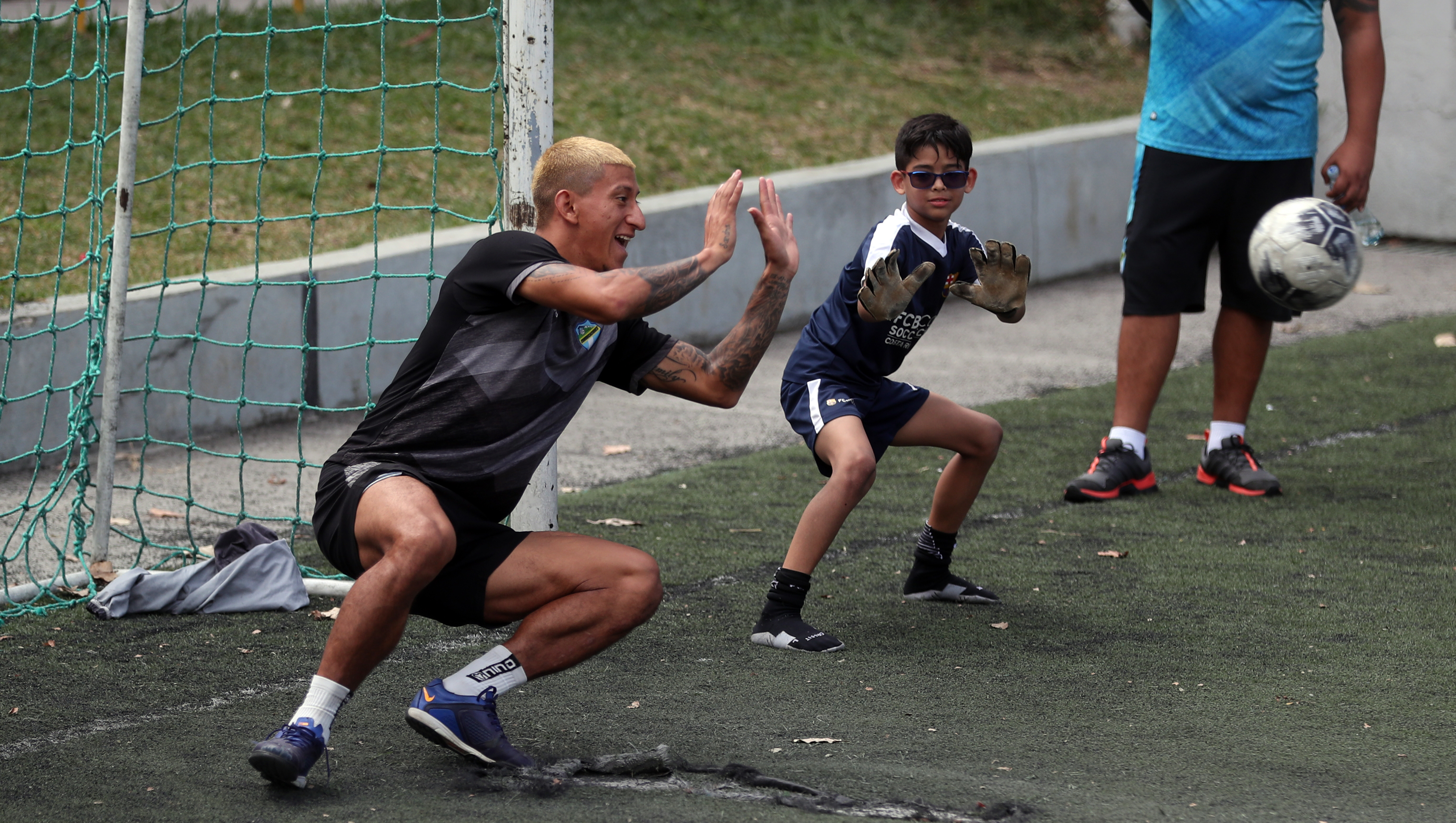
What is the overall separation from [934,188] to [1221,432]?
7.58 ft

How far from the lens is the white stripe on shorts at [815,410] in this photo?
445cm

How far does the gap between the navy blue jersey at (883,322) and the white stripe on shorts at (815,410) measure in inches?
1.6

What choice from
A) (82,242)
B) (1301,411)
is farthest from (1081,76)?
(82,242)

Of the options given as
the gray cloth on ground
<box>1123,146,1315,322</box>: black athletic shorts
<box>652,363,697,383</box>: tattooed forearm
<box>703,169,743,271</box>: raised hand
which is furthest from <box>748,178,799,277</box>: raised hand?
<box>1123,146,1315,322</box>: black athletic shorts

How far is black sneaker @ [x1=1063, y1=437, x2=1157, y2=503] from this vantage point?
19.6 feet

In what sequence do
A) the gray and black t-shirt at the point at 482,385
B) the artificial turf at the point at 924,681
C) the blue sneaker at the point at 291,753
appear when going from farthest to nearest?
the gray and black t-shirt at the point at 482,385 → the artificial turf at the point at 924,681 → the blue sneaker at the point at 291,753

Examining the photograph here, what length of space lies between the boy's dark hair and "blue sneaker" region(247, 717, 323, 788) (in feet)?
7.16

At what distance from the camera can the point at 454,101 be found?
10.9 m

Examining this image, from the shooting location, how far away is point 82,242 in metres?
8.39

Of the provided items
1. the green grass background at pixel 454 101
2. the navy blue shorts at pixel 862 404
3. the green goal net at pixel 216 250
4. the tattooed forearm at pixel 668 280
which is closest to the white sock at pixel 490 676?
the tattooed forearm at pixel 668 280

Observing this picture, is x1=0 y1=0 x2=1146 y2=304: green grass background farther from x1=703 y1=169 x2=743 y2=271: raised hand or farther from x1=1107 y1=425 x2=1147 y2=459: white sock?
x1=1107 y1=425 x2=1147 y2=459: white sock

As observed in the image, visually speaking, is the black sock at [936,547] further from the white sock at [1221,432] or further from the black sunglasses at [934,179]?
the white sock at [1221,432]

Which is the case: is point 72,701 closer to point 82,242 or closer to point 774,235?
point 774,235

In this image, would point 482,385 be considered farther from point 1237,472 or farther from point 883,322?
point 1237,472
